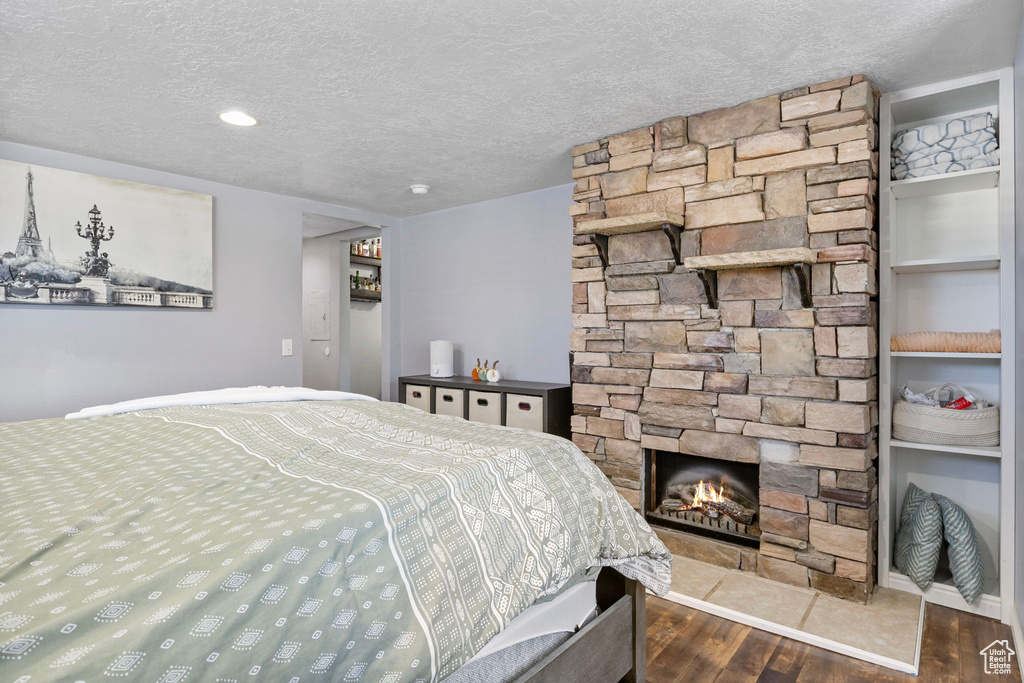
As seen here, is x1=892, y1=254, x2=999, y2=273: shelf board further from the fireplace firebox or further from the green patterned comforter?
the green patterned comforter

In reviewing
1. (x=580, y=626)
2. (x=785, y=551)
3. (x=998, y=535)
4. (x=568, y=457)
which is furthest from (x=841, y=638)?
(x=568, y=457)

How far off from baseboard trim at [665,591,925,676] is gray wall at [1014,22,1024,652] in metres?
0.38

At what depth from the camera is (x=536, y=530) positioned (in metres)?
1.38

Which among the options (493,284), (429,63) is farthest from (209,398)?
(493,284)

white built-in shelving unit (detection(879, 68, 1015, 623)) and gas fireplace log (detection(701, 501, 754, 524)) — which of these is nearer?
white built-in shelving unit (detection(879, 68, 1015, 623))

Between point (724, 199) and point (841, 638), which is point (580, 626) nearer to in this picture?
point (841, 638)

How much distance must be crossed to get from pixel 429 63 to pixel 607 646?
6.97 feet

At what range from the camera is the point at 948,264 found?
2.49m

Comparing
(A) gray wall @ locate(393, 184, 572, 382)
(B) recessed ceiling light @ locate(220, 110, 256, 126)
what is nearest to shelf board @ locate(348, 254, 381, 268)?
(A) gray wall @ locate(393, 184, 572, 382)

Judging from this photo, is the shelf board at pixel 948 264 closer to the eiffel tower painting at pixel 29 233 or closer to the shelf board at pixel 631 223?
the shelf board at pixel 631 223

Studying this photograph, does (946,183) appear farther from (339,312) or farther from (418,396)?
(339,312)

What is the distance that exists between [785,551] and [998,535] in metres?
0.91

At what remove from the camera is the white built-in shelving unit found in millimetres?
2266

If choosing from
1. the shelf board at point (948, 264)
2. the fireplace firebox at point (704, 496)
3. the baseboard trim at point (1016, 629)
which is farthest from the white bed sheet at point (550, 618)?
the shelf board at point (948, 264)
